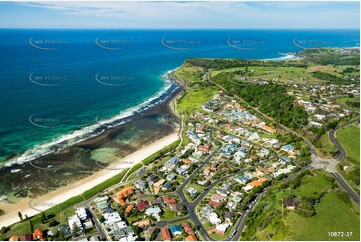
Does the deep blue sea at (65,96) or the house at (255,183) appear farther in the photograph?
the deep blue sea at (65,96)

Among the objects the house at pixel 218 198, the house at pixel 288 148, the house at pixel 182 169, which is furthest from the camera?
the house at pixel 288 148

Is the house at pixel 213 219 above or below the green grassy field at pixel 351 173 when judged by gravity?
below

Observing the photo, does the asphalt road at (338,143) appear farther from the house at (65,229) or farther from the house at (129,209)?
the house at (65,229)

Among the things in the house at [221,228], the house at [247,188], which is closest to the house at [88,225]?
the house at [221,228]

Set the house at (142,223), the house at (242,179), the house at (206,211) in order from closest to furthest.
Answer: the house at (142,223) → the house at (206,211) → the house at (242,179)

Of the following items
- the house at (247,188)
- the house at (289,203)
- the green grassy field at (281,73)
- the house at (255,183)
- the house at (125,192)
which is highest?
the green grassy field at (281,73)

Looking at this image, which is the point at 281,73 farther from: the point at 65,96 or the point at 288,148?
the point at 65,96

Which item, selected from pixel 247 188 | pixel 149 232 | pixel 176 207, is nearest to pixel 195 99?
pixel 247 188

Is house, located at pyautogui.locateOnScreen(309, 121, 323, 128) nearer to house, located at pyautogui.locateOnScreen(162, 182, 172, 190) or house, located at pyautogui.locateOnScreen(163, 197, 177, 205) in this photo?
house, located at pyautogui.locateOnScreen(162, 182, 172, 190)
